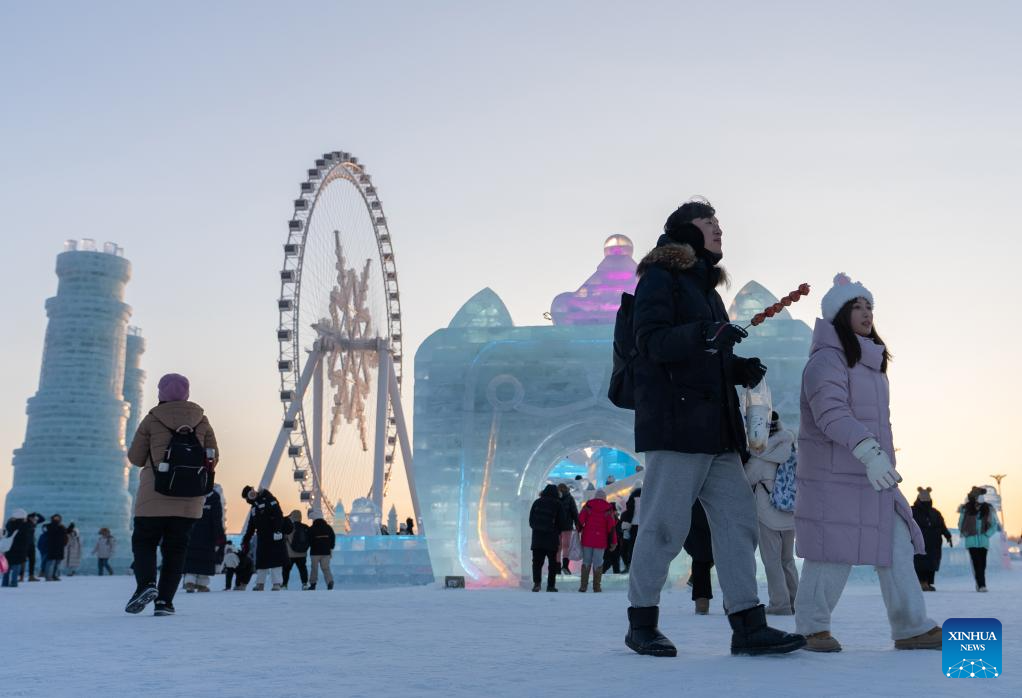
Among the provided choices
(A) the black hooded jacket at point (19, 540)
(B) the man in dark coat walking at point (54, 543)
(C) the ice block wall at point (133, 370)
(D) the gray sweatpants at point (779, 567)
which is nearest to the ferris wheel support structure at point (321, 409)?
(B) the man in dark coat walking at point (54, 543)

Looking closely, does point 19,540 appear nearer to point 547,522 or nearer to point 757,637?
point 547,522

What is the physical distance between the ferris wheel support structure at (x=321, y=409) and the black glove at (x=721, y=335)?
958 inches

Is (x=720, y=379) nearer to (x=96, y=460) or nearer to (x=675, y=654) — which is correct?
(x=675, y=654)

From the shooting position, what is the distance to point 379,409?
33312 millimetres

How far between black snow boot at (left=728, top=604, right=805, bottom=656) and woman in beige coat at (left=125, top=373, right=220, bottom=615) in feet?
13.5

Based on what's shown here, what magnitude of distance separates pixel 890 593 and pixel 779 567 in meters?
3.49

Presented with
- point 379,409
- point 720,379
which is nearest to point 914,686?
point 720,379

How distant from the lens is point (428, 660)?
15.0 ft

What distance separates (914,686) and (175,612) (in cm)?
570

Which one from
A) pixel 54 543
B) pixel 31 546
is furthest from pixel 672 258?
pixel 54 543

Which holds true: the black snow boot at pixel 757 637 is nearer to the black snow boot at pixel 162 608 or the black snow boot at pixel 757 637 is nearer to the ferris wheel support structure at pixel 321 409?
the black snow boot at pixel 162 608

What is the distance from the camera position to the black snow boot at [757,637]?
452 cm

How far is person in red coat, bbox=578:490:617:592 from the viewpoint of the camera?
1431cm

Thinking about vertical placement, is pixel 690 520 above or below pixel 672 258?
below
